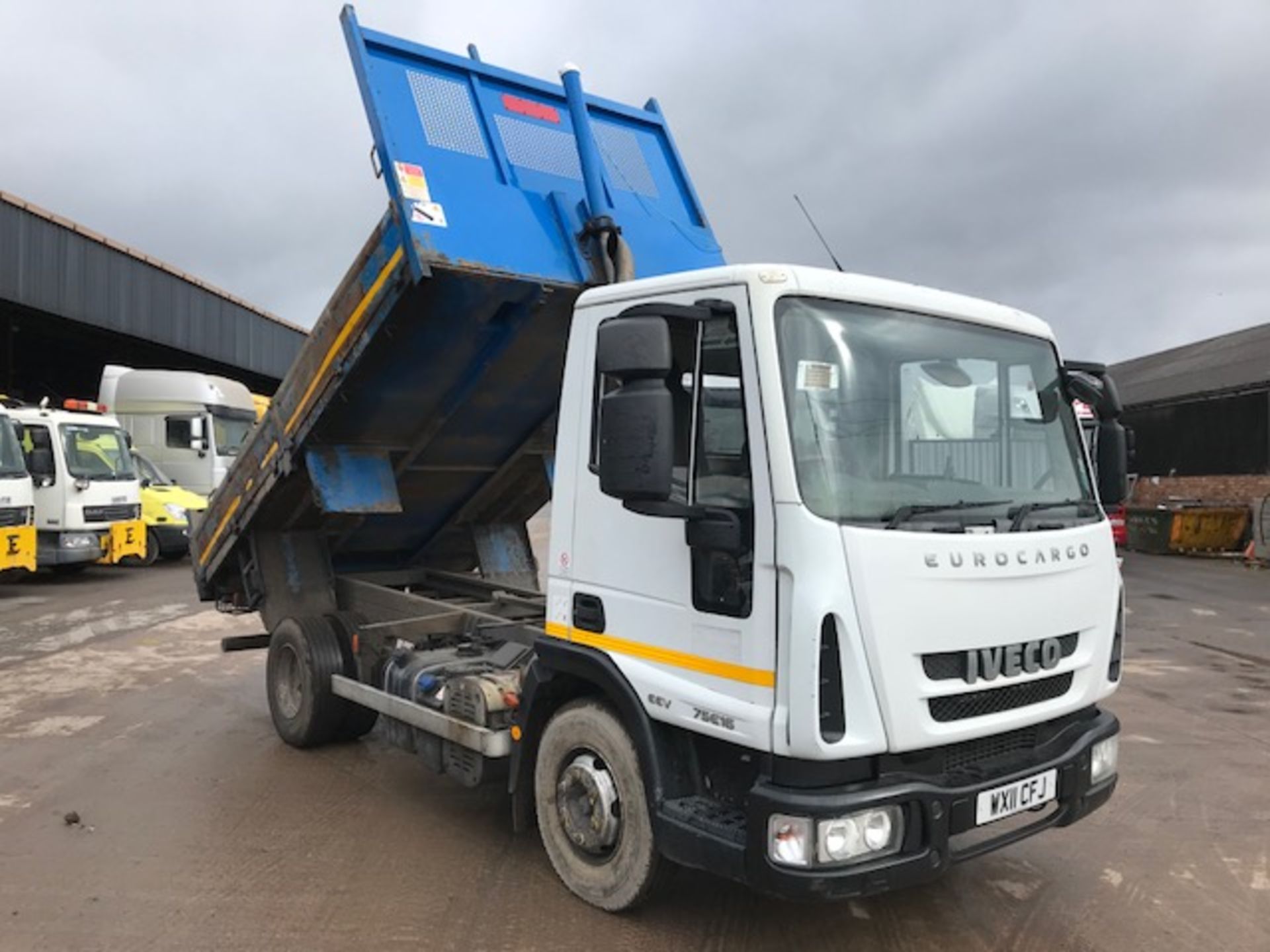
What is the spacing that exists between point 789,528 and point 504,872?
225 cm

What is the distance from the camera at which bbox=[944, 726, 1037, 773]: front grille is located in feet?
11.0

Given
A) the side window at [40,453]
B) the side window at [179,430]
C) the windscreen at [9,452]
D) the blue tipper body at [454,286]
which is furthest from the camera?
the side window at [179,430]

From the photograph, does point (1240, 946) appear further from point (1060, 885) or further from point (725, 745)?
point (725, 745)

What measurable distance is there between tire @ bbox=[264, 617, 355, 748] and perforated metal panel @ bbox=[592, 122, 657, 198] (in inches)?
122

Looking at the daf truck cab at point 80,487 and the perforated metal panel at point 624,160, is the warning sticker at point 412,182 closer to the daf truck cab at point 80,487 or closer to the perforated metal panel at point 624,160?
the perforated metal panel at point 624,160

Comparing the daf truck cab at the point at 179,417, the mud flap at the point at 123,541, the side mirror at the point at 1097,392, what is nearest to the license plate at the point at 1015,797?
the side mirror at the point at 1097,392

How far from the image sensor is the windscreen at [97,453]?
1497 cm

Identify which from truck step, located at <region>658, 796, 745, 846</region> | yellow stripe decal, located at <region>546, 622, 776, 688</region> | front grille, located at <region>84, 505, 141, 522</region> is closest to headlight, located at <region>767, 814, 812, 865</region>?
truck step, located at <region>658, 796, 745, 846</region>

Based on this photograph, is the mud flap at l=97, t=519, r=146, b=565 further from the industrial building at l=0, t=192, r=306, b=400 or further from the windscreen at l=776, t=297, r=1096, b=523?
the windscreen at l=776, t=297, r=1096, b=523

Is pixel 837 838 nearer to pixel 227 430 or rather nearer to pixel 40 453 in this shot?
pixel 40 453

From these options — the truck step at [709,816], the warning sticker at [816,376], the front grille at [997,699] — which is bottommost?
the truck step at [709,816]

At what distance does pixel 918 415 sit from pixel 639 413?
107cm

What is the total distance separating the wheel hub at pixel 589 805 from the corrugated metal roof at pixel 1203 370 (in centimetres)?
2013

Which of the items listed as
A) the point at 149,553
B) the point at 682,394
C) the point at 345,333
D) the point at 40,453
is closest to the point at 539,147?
the point at 345,333
